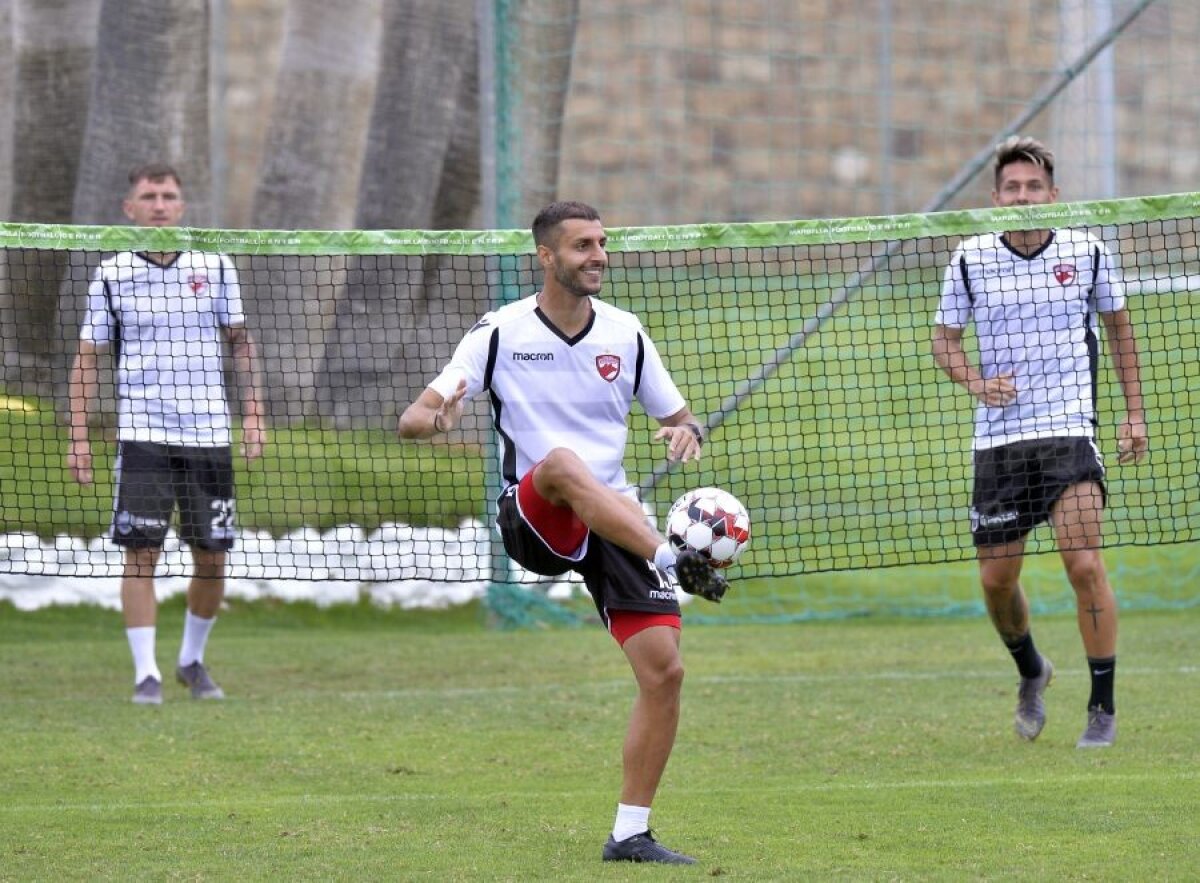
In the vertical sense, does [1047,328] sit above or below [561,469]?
above

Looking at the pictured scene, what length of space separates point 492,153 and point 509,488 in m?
5.86

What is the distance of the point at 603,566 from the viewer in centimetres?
622

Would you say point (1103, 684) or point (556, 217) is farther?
point (1103, 684)

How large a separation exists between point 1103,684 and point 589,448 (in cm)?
264

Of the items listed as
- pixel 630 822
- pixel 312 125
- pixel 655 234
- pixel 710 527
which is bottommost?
pixel 630 822

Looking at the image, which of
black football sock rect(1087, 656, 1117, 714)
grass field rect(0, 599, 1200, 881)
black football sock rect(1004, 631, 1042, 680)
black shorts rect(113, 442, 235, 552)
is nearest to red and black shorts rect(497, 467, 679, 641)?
grass field rect(0, 599, 1200, 881)

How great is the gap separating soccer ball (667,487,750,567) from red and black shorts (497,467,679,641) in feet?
0.63

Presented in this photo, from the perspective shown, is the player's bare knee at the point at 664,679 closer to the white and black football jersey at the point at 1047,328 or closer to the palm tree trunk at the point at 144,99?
the white and black football jersey at the point at 1047,328

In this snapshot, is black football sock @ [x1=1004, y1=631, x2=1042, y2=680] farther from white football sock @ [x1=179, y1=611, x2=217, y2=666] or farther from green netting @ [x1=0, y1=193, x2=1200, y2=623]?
white football sock @ [x1=179, y1=611, x2=217, y2=666]

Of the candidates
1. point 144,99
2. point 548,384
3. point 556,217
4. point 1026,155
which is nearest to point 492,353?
point 548,384

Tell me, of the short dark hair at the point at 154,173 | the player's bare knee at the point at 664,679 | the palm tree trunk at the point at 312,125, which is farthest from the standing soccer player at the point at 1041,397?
the palm tree trunk at the point at 312,125

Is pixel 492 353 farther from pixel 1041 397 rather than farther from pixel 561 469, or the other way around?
pixel 1041 397

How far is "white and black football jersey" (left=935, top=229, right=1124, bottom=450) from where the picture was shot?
8.01m

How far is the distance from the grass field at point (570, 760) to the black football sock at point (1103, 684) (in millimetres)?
220
